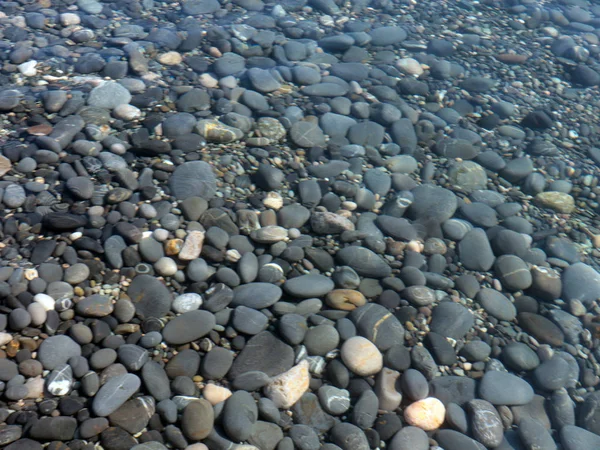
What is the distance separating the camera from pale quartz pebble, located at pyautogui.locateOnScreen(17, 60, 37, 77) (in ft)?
11.5

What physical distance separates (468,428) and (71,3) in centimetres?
395

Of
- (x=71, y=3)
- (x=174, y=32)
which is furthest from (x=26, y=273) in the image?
(x=71, y=3)

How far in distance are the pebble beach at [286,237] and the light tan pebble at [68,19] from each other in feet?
0.12

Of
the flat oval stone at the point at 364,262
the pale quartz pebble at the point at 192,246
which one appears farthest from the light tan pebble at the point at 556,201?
the pale quartz pebble at the point at 192,246

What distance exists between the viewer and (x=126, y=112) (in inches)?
130

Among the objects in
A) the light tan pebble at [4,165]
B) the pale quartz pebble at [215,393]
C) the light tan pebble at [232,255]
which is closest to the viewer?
the pale quartz pebble at [215,393]

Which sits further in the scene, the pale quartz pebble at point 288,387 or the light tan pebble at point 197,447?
the pale quartz pebble at point 288,387

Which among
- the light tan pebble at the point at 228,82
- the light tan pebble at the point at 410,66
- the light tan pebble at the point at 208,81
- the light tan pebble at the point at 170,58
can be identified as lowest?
the light tan pebble at the point at 170,58

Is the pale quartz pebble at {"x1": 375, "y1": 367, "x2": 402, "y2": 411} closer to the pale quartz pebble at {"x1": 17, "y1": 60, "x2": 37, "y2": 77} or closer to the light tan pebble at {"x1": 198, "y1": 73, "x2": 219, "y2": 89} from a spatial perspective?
the light tan pebble at {"x1": 198, "y1": 73, "x2": 219, "y2": 89}

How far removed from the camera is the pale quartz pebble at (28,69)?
352 centimetres

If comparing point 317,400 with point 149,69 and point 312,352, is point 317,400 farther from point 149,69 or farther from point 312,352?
point 149,69

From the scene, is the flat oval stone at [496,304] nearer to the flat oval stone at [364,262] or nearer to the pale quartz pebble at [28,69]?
the flat oval stone at [364,262]

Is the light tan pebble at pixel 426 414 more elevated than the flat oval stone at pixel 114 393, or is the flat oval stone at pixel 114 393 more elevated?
the light tan pebble at pixel 426 414

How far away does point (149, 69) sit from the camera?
12.2 ft
